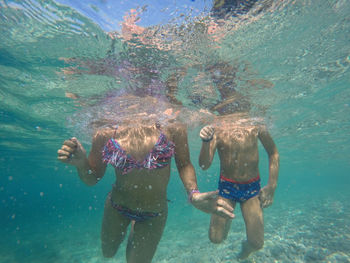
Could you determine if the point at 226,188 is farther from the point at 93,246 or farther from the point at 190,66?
the point at 93,246

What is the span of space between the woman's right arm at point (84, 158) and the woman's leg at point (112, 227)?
0.72m

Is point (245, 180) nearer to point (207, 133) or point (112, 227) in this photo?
point (207, 133)

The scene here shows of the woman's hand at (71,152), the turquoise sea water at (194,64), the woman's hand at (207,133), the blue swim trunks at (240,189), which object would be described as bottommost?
the blue swim trunks at (240,189)

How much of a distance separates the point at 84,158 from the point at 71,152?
1.23 ft

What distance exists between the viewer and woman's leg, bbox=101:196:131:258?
4.34 metres

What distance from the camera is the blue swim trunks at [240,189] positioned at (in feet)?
19.8

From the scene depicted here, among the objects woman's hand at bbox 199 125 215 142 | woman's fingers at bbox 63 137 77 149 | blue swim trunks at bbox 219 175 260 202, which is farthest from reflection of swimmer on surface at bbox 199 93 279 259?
woman's fingers at bbox 63 137 77 149

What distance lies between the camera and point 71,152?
3.62 m

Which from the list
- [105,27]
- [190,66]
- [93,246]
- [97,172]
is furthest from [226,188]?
[93,246]

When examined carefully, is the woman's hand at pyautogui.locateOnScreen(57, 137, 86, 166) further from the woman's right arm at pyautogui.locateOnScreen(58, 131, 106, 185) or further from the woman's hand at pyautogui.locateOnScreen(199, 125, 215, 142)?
the woman's hand at pyautogui.locateOnScreen(199, 125, 215, 142)

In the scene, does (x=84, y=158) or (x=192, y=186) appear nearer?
(x=84, y=158)

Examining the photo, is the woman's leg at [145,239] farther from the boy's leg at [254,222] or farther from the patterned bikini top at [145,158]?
the boy's leg at [254,222]

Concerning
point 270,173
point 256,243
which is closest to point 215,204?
point 256,243

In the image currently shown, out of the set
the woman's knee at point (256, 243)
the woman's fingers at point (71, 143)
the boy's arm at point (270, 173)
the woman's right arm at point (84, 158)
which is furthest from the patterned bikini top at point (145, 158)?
the woman's knee at point (256, 243)
